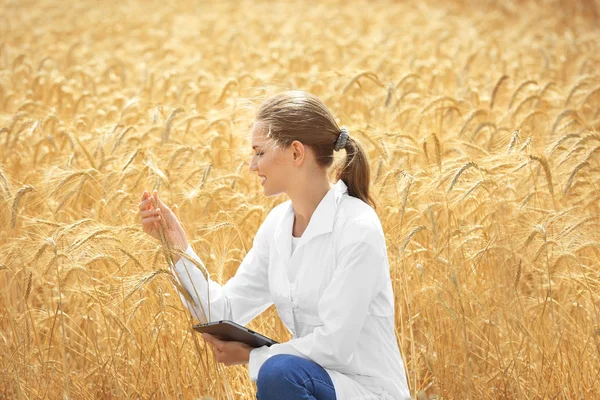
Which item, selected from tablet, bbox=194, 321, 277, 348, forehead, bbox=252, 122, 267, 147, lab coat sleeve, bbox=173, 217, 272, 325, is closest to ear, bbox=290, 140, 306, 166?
forehead, bbox=252, 122, 267, 147

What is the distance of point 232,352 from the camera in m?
2.62

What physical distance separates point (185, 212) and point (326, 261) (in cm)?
139

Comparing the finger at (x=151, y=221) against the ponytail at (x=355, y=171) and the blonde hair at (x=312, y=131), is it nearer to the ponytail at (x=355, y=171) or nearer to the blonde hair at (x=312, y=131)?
the blonde hair at (x=312, y=131)

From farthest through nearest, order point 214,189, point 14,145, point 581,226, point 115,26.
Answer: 1. point 115,26
2. point 14,145
3. point 214,189
4. point 581,226

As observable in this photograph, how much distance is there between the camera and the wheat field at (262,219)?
9.68ft

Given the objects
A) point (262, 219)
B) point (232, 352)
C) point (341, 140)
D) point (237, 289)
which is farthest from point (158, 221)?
point (262, 219)

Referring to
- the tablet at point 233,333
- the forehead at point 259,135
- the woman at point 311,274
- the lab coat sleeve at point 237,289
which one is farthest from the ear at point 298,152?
the tablet at point 233,333

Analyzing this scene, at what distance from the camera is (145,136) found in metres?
4.71

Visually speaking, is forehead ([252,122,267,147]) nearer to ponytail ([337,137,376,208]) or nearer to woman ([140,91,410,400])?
woman ([140,91,410,400])

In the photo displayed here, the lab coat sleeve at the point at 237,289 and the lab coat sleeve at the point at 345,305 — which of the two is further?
the lab coat sleeve at the point at 237,289

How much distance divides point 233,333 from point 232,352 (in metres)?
0.09

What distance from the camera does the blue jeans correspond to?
7.68 ft

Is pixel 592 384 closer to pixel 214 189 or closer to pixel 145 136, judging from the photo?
pixel 214 189

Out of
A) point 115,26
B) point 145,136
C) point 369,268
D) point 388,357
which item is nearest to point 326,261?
point 369,268
